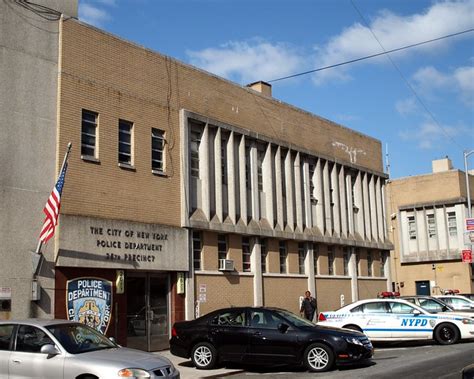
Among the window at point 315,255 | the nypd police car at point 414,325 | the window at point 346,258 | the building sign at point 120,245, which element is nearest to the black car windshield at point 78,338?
the building sign at point 120,245

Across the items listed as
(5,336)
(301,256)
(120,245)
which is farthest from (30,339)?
(301,256)

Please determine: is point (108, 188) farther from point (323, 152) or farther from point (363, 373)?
point (323, 152)

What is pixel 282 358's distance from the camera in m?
14.5

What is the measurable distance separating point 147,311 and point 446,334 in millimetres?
9188

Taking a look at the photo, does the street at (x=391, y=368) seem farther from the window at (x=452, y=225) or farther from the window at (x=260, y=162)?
the window at (x=452, y=225)

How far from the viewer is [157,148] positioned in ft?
67.7

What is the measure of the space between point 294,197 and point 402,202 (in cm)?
2141

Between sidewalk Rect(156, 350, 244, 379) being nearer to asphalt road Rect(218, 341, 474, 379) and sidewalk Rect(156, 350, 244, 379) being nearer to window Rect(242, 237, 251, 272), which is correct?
asphalt road Rect(218, 341, 474, 379)

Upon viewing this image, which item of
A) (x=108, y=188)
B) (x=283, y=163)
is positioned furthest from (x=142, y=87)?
(x=283, y=163)

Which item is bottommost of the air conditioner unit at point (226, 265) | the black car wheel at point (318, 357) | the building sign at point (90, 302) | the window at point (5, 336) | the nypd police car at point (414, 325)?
the black car wheel at point (318, 357)

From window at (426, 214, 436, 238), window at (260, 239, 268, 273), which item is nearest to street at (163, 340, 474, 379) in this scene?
window at (260, 239, 268, 273)

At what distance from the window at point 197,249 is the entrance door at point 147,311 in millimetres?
1480

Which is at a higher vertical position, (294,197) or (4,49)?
(4,49)

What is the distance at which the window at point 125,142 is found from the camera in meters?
19.4
